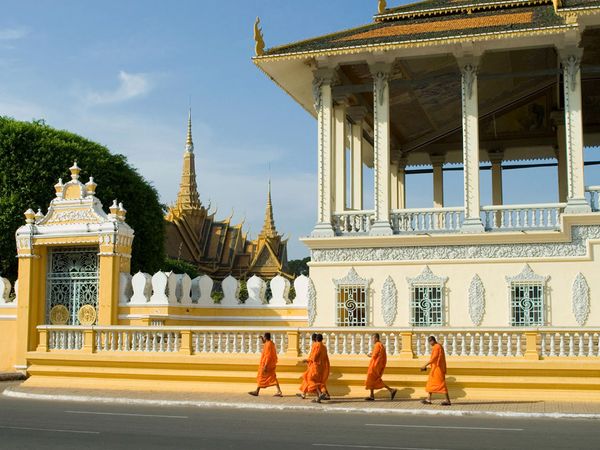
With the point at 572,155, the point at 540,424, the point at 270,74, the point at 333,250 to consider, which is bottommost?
the point at 540,424

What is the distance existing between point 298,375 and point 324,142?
578 cm

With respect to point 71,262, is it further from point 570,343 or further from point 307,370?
point 570,343

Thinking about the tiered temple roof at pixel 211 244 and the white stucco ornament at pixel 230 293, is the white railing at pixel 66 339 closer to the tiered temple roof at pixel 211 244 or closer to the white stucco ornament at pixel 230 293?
the white stucco ornament at pixel 230 293

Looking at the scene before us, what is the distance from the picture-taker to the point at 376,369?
15523 mm

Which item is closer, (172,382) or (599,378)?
(599,378)

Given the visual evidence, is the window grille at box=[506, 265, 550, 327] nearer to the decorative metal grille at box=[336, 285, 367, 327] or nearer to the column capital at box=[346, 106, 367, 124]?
the decorative metal grille at box=[336, 285, 367, 327]

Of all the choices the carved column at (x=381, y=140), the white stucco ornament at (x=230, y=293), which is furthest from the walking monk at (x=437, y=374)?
the white stucco ornament at (x=230, y=293)

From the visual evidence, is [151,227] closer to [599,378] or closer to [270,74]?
[270,74]

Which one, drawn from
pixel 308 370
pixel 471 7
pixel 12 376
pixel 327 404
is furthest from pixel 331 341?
pixel 471 7

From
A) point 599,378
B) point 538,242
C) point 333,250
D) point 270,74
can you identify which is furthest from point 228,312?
point 599,378

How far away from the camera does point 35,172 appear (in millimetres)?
28891

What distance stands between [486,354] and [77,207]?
31.6 ft

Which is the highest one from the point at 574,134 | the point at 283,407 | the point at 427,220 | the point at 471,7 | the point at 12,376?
the point at 471,7

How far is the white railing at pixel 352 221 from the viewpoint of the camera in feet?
64.6
